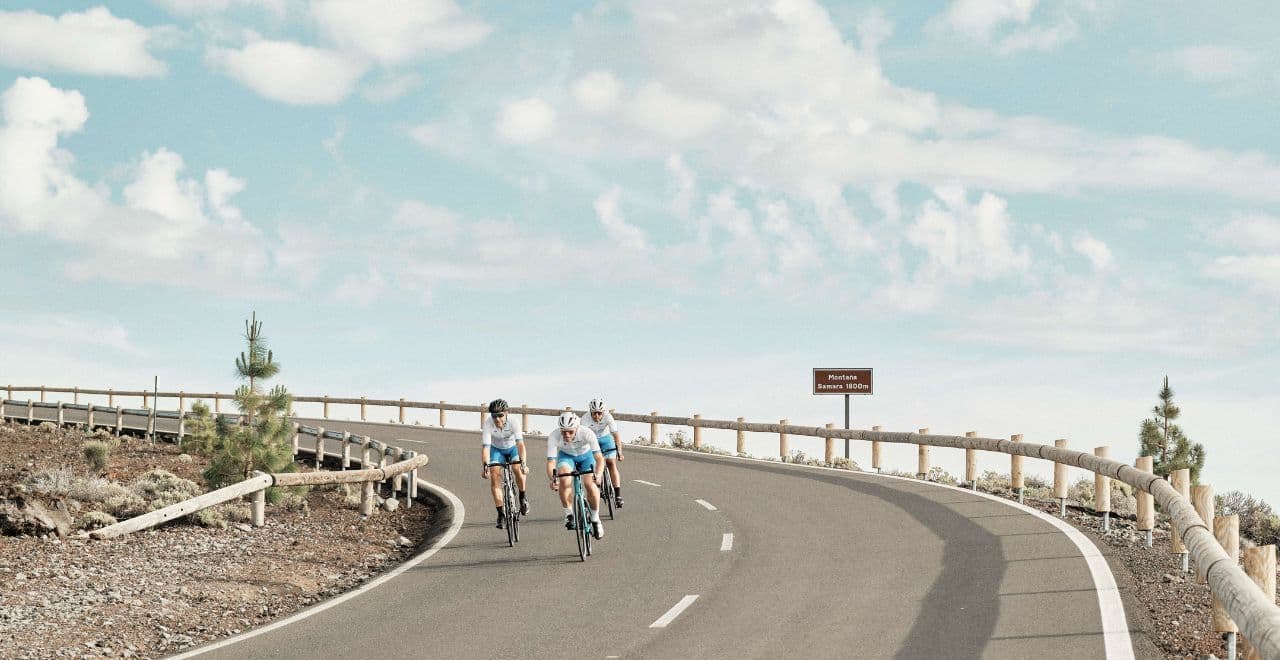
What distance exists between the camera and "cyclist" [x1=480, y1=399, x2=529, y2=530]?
16.4 meters

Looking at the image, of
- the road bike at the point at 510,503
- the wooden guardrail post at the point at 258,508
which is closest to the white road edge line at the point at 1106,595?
the road bike at the point at 510,503

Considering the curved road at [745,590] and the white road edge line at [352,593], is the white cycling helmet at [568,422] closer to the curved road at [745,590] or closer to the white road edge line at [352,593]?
the curved road at [745,590]

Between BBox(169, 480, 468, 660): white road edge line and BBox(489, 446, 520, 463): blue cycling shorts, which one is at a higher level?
BBox(489, 446, 520, 463): blue cycling shorts

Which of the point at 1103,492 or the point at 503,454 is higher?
the point at 503,454

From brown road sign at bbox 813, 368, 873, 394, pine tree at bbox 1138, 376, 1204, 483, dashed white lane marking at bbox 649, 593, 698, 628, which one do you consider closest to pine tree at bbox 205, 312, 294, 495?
dashed white lane marking at bbox 649, 593, 698, 628

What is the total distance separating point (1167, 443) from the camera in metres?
56.4

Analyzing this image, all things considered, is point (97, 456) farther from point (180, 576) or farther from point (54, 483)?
point (180, 576)

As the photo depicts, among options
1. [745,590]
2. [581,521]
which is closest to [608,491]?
[581,521]

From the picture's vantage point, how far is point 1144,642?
10.0 metres

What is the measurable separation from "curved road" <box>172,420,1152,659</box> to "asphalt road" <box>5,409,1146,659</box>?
32 mm

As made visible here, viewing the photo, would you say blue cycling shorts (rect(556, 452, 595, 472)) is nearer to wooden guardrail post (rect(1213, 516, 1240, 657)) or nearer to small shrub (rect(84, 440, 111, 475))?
wooden guardrail post (rect(1213, 516, 1240, 657))

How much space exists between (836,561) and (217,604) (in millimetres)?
7070

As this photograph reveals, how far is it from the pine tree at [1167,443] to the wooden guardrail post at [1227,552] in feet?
153

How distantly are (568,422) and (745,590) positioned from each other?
12.4 ft
